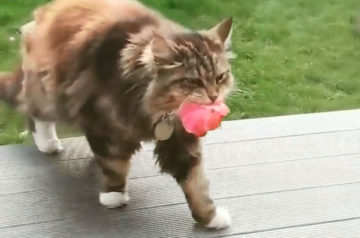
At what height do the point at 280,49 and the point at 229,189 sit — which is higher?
the point at 229,189

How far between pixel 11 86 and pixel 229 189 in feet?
2.43

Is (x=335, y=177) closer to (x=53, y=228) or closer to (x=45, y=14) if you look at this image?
(x=53, y=228)

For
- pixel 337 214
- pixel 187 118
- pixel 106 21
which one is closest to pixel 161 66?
pixel 187 118

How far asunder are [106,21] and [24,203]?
0.54 metres

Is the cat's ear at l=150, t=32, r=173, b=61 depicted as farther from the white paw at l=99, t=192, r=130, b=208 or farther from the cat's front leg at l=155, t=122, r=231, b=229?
the white paw at l=99, t=192, r=130, b=208

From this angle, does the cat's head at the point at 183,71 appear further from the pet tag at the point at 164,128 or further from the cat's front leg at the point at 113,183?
the cat's front leg at the point at 113,183

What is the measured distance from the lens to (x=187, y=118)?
1488 mm

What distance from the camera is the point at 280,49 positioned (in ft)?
10.5

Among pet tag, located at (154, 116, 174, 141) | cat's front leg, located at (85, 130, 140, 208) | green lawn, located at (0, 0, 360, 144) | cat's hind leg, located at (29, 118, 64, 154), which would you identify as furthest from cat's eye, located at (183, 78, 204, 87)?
green lawn, located at (0, 0, 360, 144)

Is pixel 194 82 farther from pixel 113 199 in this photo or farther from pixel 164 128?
pixel 113 199

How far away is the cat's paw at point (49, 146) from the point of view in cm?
206

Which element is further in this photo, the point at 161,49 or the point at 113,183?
the point at 113,183

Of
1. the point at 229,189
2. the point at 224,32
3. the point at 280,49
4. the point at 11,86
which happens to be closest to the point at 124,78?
the point at 224,32

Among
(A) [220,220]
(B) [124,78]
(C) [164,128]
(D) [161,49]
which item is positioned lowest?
(A) [220,220]
